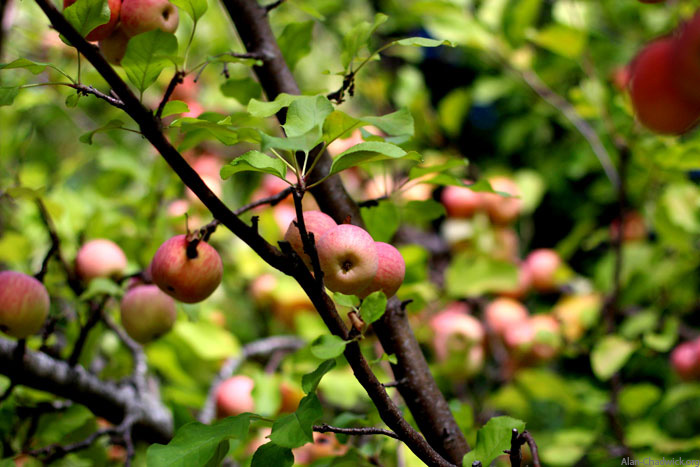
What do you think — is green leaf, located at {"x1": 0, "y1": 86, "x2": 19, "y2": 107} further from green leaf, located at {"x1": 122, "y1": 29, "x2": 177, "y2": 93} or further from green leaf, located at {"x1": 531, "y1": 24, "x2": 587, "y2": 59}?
green leaf, located at {"x1": 531, "y1": 24, "x2": 587, "y2": 59}

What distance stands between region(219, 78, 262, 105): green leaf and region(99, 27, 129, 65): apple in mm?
132

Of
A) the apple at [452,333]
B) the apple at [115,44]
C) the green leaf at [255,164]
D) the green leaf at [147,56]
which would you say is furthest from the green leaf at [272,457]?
the apple at [452,333]

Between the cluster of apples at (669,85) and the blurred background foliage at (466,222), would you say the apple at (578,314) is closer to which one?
the blurred background foliage at (466,222)

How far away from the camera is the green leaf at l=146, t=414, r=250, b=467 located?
564mm

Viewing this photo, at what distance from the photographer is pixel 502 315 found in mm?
1636

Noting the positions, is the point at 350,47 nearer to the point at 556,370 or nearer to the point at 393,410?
the point at 393,410

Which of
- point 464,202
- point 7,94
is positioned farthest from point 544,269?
point 7,94

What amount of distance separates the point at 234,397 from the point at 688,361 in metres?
0.97

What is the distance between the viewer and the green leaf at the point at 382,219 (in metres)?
0.80

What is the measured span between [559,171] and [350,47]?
130cm

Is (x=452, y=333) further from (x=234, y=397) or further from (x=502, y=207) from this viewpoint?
(x=234, y=397)

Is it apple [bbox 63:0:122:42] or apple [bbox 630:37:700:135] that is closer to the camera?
apple [bbox 630:37:700:135]

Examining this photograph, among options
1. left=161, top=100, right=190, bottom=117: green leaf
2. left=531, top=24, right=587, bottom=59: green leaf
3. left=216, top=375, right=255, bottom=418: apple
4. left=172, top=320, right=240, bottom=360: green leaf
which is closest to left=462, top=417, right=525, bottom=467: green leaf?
left=161, top=100, right=190, bottom=117: green leaf

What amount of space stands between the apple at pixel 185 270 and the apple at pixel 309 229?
114 millimetres
